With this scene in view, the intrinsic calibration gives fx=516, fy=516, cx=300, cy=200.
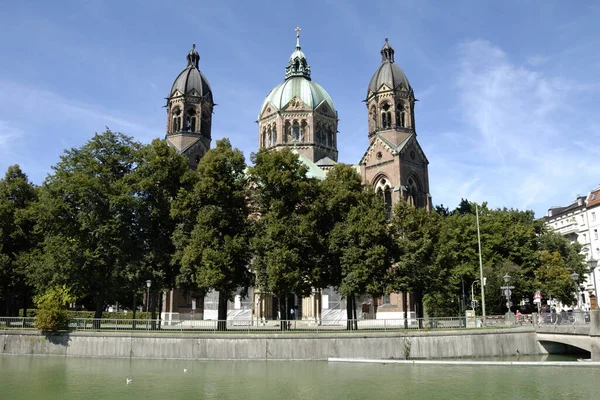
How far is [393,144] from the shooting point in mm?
58562

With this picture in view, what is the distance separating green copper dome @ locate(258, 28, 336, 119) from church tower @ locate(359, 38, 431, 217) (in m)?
13.6

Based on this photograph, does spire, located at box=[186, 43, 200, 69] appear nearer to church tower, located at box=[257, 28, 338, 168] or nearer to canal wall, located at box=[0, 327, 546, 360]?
church tower, located at box=[257, 28, 338, 168]

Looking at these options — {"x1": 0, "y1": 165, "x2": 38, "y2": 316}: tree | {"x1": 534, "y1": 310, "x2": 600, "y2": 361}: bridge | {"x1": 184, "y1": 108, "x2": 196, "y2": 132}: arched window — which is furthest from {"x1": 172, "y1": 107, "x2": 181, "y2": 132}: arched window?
{"x1": 534, "y1": 310, "x2": 600, "y2": 361}: bridge

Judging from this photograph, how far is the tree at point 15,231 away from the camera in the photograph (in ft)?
133

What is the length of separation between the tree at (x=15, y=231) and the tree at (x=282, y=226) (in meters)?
18.4

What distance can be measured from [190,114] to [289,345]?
39629 mm

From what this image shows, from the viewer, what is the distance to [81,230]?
36.7 meters

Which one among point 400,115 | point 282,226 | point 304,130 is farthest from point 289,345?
point 304,130

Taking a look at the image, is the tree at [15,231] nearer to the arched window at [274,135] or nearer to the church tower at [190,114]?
the church tower at [190,114]

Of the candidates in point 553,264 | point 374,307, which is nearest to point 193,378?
point 374,307

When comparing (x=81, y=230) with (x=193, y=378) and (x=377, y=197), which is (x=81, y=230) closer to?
(x=193, y=378)

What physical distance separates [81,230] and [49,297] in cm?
567

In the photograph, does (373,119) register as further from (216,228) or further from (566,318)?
(566,318)

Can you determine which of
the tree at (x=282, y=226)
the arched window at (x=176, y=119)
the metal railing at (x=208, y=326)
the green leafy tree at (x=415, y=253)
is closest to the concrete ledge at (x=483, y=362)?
the metal railing at (x=208, y=326)
